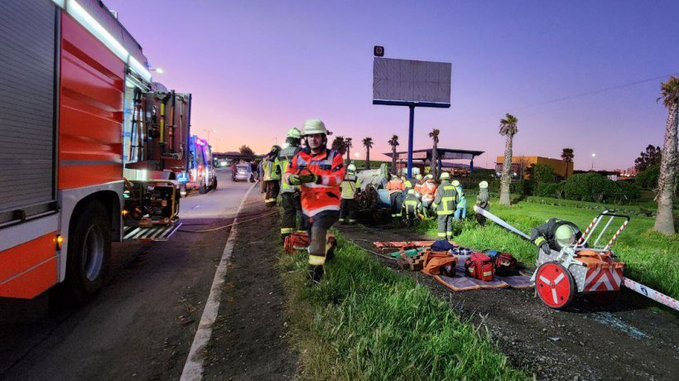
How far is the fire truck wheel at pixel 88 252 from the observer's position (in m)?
4.07

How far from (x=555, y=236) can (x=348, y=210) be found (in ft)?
22.7

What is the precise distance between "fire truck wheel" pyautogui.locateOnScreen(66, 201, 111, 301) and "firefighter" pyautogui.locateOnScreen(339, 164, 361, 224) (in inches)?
257

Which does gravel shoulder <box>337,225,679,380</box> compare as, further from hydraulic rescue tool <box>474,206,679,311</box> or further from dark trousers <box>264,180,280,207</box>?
dark trousers <box>264,180,280,207</box>

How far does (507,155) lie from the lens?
24.6 metres

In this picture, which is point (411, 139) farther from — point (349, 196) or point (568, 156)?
point (568, 156)

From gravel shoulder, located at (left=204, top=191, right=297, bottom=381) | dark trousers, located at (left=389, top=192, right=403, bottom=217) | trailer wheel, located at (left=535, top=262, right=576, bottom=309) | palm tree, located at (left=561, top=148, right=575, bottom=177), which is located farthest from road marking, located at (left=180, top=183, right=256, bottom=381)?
palm tree, located at (left=561, top=148, right=575, bottom=177)

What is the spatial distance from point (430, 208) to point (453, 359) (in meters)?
9.12

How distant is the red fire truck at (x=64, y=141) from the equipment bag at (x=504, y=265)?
17.6 ft

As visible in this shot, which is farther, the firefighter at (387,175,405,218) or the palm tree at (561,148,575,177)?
the palm tree at (561,148,575,177)

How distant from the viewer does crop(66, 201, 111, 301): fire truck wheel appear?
13.4 feet

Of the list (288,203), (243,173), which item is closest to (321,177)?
(288,203)

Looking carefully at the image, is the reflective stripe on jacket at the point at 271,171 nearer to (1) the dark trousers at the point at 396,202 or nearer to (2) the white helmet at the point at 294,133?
(2) the white helmet at the point at 294,133

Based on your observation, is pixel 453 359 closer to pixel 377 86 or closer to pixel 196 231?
pixel 196 231

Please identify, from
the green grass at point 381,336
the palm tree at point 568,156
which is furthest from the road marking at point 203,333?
the palm tree at point 568,156
